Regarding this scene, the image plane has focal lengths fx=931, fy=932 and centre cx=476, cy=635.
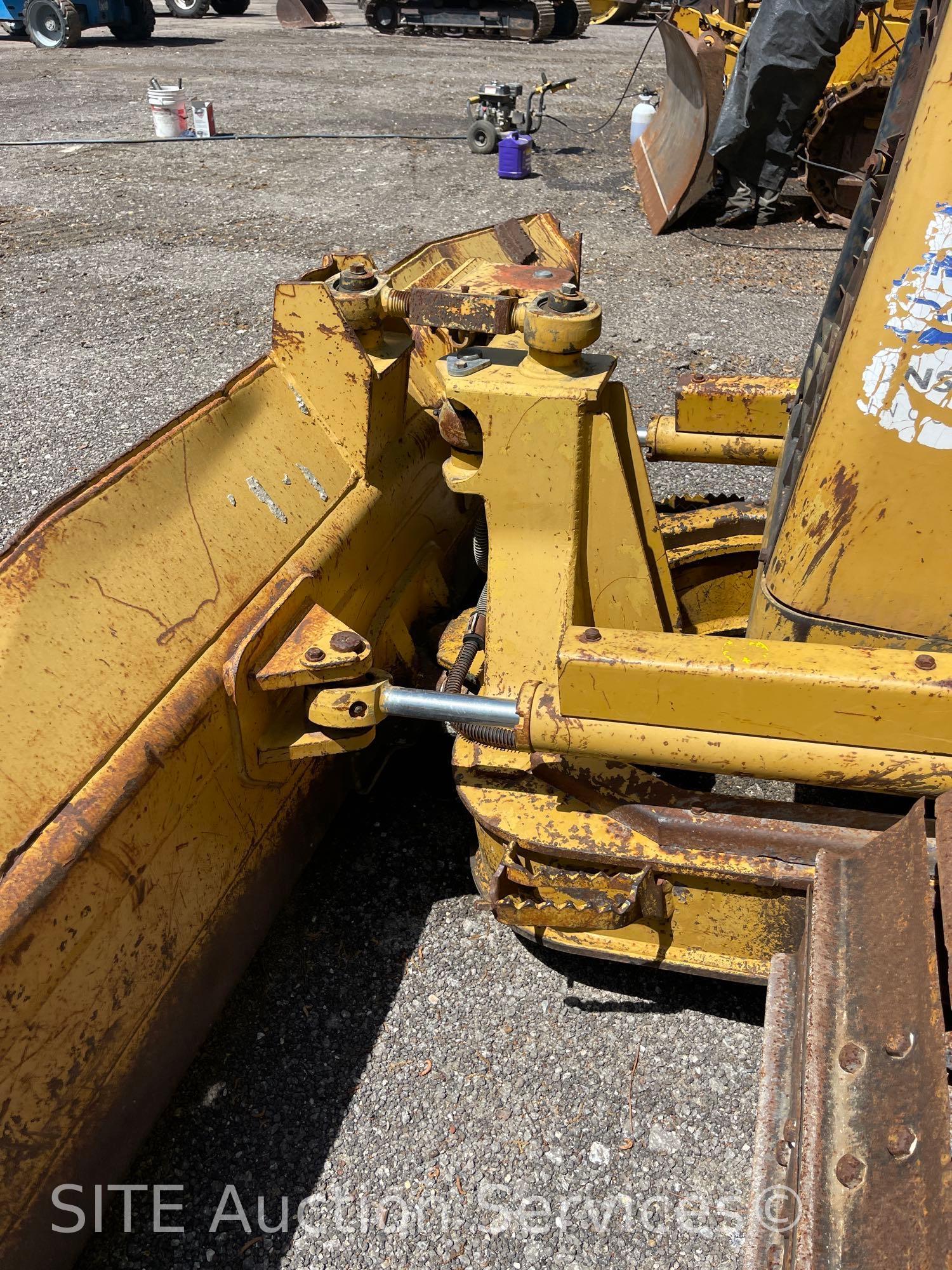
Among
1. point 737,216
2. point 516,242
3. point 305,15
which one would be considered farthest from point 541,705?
point 305,15

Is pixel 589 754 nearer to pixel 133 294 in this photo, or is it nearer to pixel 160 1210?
pixel 160 1210

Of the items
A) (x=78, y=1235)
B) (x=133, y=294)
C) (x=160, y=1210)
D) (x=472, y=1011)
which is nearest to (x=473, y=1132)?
(x=472, y=1011)

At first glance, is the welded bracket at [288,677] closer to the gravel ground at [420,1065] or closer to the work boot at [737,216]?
the gravel ground at [420,1065]

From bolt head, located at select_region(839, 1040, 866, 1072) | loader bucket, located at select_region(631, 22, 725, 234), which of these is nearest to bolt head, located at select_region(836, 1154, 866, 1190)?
bolt head, located at select_region(839, 1040, 866, 1072)

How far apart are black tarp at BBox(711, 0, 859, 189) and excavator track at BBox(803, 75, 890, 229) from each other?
0.30 metres

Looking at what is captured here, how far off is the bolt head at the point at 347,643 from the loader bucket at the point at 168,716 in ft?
0.04

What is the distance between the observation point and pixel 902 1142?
1154 millimetres

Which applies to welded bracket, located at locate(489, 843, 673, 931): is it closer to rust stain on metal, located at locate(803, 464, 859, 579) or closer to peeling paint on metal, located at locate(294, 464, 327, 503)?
rust stain on metal, located at locate(803, 464, 859, 579)

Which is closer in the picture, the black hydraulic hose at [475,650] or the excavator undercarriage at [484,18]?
the black hydraulic hose at [475,650]

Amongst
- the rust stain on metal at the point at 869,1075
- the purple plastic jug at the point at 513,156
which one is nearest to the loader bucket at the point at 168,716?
the rust stain on metal at the point at 869,1075

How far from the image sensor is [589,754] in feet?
5.54

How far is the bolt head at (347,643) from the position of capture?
6.30 ft

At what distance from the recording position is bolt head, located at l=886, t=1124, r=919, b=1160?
114cm

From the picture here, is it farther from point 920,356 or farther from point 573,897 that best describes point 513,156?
point 573,897
